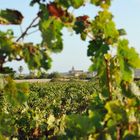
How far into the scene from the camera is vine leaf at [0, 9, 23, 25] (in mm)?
2295

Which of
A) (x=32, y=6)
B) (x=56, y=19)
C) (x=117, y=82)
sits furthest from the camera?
(x=117, y=82)

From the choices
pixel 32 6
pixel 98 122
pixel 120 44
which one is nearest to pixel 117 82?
pixel 120 44

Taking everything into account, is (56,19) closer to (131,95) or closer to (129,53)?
(129,53)

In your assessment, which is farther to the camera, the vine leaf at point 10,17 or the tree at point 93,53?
the vine leaf at point 10,17

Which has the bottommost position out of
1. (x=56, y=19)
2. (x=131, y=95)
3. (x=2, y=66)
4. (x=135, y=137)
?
(x=135, y=137)

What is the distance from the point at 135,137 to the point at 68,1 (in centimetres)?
69

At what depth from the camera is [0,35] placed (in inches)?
89.6

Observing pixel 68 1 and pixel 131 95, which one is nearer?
pixel 68 1

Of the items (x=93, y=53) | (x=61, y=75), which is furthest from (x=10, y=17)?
(x=61, y=75)

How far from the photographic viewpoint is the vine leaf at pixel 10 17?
2295 millimetres

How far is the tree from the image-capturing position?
2084mm

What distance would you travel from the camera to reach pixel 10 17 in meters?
2.32

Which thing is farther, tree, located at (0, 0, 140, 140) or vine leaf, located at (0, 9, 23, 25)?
vine leaf, located at (0, 9, 23, 25)

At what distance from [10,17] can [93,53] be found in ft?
1.51
